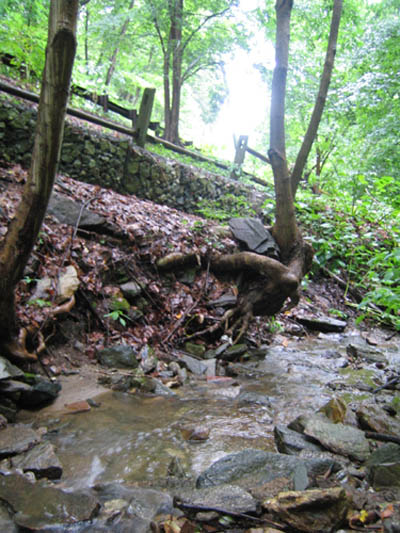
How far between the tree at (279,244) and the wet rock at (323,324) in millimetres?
1378

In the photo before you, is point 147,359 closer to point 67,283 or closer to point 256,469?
point 67,283

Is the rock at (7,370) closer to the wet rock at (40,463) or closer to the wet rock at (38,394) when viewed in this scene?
the wet rock at (38,394)

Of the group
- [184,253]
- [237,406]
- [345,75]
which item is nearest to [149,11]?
[345,75]

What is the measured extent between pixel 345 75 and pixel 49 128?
14460 millimetres

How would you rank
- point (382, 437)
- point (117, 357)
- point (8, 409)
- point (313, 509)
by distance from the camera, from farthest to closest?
point (117, 357) < point (8, 409) < point (382, 437) < point (313, 509)

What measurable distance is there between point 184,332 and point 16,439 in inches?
119

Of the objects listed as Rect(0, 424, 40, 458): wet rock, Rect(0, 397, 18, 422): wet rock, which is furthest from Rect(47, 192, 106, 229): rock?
Rect(0, 424, 40, 458): wet rock

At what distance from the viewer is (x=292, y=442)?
2.43 meters

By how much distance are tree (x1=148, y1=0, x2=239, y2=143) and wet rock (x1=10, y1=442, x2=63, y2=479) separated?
38.7 feet

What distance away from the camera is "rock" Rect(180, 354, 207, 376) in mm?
4426

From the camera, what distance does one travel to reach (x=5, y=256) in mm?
2820

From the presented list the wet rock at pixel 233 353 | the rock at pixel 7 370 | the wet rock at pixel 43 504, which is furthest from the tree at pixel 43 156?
the wet rock at pixel 233 353

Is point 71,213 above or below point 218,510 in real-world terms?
above

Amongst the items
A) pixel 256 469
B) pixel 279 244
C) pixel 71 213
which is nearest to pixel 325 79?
pixel 279 244
